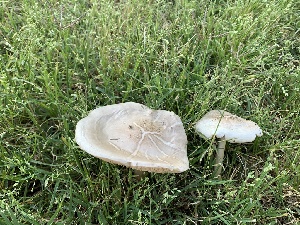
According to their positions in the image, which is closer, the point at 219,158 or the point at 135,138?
the point at 135,138

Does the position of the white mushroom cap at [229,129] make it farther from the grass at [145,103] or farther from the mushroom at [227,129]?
the grass at [145,103]

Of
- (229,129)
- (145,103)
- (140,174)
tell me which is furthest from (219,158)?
(145,103)

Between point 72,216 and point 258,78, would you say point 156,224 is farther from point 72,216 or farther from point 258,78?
point 258,78

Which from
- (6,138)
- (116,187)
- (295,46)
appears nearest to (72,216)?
(116,187)

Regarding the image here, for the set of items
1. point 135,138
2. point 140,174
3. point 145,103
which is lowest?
point 140,174

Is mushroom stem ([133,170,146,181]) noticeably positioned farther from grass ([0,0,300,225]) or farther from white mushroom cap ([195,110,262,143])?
white mushroom cap ([195,110,262,143])

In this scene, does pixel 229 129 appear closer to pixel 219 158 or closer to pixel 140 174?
pixel 219 158

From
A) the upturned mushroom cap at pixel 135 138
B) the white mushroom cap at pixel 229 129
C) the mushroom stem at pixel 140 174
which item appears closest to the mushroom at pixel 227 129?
the white mushroom cap at pixel 229 129
